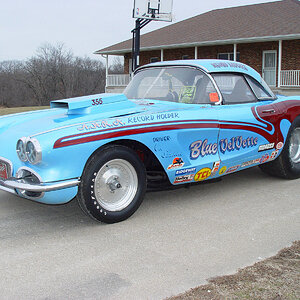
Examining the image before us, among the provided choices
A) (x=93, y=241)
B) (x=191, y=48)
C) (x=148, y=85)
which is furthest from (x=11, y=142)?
(x=191, y=48)

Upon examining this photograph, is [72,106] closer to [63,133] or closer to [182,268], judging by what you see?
[63,133]

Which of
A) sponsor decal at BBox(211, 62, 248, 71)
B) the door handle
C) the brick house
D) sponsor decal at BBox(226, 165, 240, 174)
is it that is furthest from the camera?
the brick house

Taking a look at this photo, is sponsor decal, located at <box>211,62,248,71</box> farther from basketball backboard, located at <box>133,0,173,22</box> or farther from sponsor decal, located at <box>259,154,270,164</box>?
basketball backboard, located at <box>133,0,173,22</box>

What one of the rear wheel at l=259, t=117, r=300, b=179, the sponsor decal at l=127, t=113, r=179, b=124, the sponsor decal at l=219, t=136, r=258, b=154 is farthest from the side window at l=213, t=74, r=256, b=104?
the sponsor decal at l=127, t=113, r=179, b=124

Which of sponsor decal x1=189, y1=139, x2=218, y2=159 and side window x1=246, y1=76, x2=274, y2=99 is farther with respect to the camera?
side window x1=246, y1=76, x2=274, y2=99

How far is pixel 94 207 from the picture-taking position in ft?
13.1

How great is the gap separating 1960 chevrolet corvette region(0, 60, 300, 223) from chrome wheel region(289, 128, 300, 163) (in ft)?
0.75

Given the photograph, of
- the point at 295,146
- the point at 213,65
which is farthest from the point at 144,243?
the point at 295,146

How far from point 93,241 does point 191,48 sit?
24.3 meters

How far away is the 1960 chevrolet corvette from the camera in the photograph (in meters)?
3.77

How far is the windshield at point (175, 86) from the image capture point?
16.4ft

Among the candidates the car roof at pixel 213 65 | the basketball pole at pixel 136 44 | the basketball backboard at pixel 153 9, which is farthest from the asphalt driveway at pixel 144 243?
the basketball backboard at pixel 153 9

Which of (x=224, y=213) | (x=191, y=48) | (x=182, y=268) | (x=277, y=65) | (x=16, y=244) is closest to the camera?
(x=182, y=268)

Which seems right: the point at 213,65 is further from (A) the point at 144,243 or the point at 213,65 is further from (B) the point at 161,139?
(A) the point at 144,243
